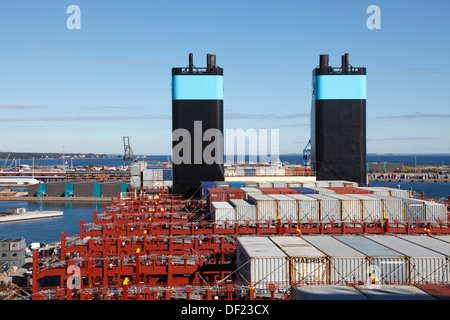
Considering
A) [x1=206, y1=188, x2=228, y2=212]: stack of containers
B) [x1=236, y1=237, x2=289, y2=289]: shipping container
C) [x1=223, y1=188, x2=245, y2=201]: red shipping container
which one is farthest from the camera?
[x1=223, y1=188, x2=245, y2=201]: red shipping container

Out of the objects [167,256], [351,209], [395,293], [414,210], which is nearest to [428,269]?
[395,293]

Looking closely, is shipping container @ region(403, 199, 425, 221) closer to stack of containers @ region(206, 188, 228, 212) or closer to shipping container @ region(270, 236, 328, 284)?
stack of containers @ region(206, 188, 228, 212)

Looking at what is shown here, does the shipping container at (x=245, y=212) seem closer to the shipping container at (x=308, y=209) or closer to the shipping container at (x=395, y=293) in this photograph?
the shipping container at (x=308, y=209)

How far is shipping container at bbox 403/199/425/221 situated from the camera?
86.3ft

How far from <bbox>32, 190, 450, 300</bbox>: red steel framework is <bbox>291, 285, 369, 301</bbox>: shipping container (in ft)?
5.89

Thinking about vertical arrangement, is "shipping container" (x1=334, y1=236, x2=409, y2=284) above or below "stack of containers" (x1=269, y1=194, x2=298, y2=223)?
below

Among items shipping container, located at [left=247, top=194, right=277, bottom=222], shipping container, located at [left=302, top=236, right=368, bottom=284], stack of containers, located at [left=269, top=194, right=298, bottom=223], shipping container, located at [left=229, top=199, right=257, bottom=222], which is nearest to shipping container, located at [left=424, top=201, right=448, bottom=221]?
stack of containers, located at [left=269, top=194, right=298, bottom=223]

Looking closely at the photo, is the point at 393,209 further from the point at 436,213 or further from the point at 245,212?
the point at 245,212

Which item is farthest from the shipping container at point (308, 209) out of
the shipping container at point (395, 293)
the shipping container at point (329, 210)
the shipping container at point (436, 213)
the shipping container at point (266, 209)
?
the shipping container at point (395, 293)

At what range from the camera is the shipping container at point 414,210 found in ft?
86.3

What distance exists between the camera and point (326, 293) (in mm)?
12109

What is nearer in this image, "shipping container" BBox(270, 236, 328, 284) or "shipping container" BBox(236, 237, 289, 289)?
"shipping container" BBox(236, 237, 289, 289)

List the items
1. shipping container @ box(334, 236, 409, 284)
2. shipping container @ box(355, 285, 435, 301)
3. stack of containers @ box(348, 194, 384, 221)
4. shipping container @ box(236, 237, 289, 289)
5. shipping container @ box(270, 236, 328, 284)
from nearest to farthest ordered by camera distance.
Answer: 1. shipping container @ box(355, 285, 435, 301)
2. shipping container @ box(236, 237, 289, 289)
3. shipping container @ box(270, 236, 328, 284)
4. shipping container @ box(334, 236, 409, 284)
5. stack of containers @ box(348, 194, 384, 221)
